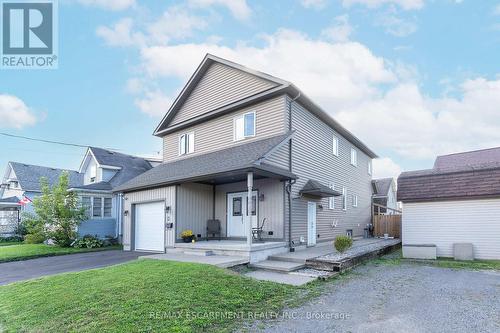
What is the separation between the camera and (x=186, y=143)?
16156 mm

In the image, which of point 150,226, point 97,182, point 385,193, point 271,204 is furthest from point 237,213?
point 385,193

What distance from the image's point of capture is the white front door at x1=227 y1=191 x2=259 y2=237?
41.1ft

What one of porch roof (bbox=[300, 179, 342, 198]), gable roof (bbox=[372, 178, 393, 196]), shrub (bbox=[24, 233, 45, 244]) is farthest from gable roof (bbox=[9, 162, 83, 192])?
gable roof (bbox=[372, 178, 393, 196])

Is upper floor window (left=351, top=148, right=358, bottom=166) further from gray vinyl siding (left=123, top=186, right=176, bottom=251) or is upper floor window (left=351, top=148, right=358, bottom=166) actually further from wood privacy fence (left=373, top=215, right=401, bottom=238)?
gray vinyl siding (left=123, top=186, right=176, bottom=251)

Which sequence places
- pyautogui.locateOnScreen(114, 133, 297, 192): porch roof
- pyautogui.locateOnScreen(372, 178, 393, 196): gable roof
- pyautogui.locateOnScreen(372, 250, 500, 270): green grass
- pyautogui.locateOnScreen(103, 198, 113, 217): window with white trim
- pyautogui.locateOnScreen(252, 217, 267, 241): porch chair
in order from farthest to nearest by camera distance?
1. pyautogui.locateOnScreen(372, 178, 393, 196): gable roof
2. pyautogui.locateOnScreen(103, 198, 113, 217): window with white trim
3. pyautogui.locateOnScreen(252, 217, 267, 241): porch chair
4. pyautogui.locateOnScreen(114, 133, 297, 192): porch roof
5. pyautogui.locateOnScreen(372, 250, 500, 270): green grass

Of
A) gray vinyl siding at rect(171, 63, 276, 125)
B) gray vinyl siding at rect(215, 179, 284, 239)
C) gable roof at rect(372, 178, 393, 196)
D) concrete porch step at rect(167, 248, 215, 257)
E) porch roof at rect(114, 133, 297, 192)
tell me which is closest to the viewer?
porch roof at rect(114, 133, 297, 192)

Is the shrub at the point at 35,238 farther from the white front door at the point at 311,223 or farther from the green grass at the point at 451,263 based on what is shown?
the green grass at the point at 451,263

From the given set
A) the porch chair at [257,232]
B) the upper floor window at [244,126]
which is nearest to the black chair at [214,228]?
the porch chair at [257,232]

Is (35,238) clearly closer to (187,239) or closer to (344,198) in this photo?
(187,239)

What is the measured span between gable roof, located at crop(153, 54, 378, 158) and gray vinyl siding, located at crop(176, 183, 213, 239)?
11.9 feet

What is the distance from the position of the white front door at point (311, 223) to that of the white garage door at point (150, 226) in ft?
Answer: 20.4

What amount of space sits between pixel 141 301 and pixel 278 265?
4.70m

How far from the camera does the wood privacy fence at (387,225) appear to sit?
813 inches

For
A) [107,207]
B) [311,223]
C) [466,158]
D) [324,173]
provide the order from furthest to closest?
[466,158], [107,207], [324,173], [311,223]
